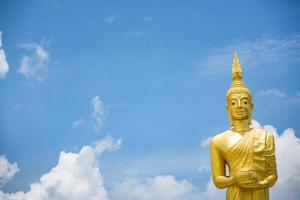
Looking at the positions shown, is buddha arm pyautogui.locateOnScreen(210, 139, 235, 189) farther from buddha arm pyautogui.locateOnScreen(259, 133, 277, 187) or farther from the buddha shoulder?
buddha arm pyautogui.locateOnScreen(259, 133, 277, 187)

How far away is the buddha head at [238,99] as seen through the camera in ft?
28.4

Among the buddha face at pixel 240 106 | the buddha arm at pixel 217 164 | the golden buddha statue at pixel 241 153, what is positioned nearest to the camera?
the golden buddha statue at pixel 241 153

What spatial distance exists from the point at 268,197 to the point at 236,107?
4.83 ft

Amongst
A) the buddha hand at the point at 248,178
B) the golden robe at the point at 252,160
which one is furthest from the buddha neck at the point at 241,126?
the buddha hand at the point at 248,178

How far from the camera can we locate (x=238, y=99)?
8.67 meters

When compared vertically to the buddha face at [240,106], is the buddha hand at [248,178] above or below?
below

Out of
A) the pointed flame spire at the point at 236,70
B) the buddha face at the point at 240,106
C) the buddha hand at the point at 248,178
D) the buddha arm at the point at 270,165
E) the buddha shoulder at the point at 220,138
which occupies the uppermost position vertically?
the pointed flame spire at the point at 236,70

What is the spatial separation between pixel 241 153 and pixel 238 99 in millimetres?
879

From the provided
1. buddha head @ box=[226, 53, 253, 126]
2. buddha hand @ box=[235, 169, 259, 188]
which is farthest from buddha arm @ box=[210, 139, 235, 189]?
buddha head @ box=[226, 53, 253, 126]

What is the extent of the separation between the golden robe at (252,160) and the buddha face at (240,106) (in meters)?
0.33

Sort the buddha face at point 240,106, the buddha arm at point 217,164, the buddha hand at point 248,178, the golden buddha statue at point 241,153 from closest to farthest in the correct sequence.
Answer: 1. the buddha hand at point 248,178
2. the golden buddha statue at point 241,153
3. the buddha arm at point 217,164
4. the buddha face at point 240,106

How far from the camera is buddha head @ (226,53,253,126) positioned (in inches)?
341

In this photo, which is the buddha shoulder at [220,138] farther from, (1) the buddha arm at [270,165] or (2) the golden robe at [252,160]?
(1) the buddha arm at [270,165]

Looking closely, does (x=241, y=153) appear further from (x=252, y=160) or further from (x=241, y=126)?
(x=241, y=126)
